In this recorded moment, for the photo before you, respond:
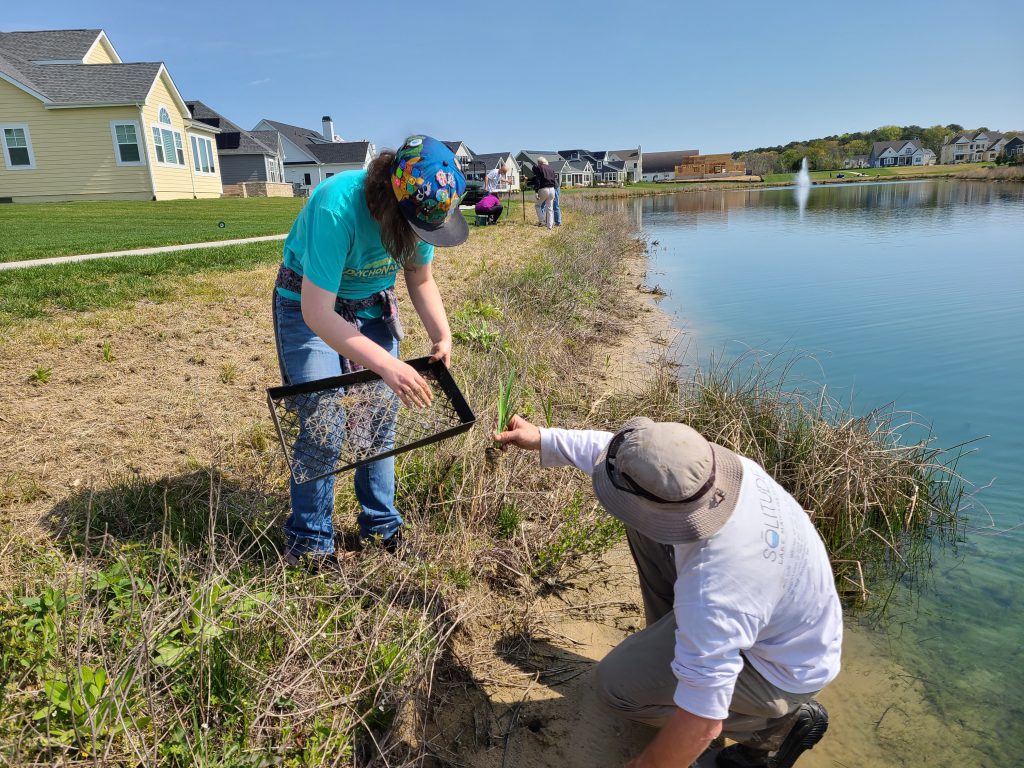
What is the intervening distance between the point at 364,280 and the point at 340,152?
4824cm

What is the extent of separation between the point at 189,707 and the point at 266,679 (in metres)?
0.22

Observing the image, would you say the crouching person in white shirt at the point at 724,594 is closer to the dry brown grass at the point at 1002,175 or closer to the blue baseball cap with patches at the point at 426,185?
the blue baseball cap with patches at the point at 426,185

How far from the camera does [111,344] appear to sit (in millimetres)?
5223

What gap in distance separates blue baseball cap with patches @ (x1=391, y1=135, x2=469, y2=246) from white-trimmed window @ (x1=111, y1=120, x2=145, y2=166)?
23.9 m

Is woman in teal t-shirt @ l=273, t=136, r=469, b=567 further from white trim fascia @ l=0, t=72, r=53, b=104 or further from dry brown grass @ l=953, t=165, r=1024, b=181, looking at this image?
dry brown grass @ l=953, t=165, r=1024, b=181

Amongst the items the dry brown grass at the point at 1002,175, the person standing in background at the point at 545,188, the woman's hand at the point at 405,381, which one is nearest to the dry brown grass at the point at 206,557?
the woman's hand at the point at 405,381

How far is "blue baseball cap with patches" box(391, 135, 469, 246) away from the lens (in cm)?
221

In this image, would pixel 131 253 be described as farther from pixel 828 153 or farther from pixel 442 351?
pixel 828 153

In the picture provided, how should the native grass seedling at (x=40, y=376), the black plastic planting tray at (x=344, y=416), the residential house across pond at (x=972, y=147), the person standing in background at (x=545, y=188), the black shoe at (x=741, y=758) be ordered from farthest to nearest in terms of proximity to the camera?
1. the residential house across pond at (x=972, y=147)
2. the person standing in background at (x=545, y=188)
3. the native grass seedling at (x=40, y=376)
4. the black plastic planting tray at (x=344, y=416)
5. the black shoe at (x=741, y=758)

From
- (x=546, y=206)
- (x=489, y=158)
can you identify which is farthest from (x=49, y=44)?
(x=489, y=158)

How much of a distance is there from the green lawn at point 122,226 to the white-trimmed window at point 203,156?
7.43 metres

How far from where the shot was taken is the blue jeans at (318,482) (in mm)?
2662

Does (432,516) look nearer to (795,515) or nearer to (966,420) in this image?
(795,515)

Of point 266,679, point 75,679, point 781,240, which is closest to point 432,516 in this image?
point 266,679
